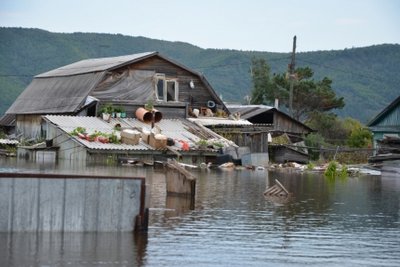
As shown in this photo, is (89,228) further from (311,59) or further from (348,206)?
(311,59)

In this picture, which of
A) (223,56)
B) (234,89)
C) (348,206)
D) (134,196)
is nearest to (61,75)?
(348,206)

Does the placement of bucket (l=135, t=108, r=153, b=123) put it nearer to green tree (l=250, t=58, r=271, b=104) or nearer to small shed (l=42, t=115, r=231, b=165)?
small shed (l=42, t=115, r=231, b=165)

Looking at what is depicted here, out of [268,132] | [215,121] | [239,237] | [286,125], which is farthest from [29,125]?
[239,237]

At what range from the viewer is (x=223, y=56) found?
6673 inches

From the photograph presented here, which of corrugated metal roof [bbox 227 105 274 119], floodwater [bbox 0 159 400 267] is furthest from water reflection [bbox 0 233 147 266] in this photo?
corrugated metal roof [bbox 227 105 274 119]

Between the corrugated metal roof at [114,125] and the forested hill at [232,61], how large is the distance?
7611 centimetres

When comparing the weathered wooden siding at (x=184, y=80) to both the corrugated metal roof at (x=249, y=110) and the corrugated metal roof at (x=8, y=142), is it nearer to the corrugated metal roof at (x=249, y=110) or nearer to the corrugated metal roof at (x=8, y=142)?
the corrugated metal roof at (x=249, y=110)

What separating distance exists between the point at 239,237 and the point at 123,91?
1338 inches

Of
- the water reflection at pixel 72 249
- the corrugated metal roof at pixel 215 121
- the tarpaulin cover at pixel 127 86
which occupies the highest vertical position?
the tarpaulin cover at pixel 127 86

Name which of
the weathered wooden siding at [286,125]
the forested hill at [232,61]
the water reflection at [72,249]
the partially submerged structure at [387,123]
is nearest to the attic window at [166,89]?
the weathered wooden siding at [286,125]

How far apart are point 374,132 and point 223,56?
111509 mm

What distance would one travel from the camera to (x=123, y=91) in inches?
2095

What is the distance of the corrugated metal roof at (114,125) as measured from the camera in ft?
147

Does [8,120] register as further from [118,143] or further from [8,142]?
[118,143]
